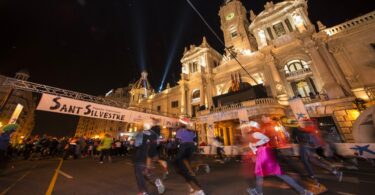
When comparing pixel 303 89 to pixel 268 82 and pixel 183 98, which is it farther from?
pixel 183 98

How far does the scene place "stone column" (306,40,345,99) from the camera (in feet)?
48.2

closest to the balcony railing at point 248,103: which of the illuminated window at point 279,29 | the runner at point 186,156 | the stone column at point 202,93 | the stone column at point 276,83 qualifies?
the stone column at point 276,83

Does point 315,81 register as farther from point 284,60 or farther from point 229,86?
point 229,86

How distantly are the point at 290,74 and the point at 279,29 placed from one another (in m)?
7.77

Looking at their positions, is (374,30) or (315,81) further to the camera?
(315,81)

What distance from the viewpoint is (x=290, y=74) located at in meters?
19.0

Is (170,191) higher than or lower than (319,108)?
lower

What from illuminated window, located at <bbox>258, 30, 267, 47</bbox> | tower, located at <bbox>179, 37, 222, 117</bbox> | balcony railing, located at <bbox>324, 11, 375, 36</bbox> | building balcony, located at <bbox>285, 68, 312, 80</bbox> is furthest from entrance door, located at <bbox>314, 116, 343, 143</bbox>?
tower, located at <bbox>179, 37, 222, 117</bbox>

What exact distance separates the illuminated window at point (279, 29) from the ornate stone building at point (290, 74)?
52 millimetres

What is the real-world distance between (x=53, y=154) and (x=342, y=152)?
22895 mm

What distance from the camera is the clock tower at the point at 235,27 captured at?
2825cm

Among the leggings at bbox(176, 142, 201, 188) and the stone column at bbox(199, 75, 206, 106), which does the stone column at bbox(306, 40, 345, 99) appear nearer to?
the stone column at bbox(199, 75, 206, 106)

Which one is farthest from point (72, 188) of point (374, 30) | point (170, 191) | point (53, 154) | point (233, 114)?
point (374, 30)

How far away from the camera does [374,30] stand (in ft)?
49.6
